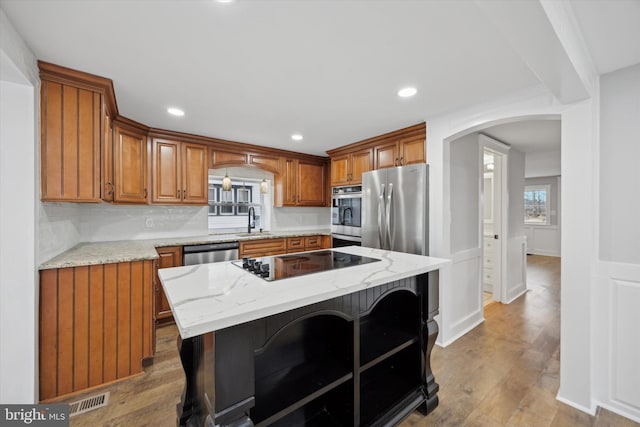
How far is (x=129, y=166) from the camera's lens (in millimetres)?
2914

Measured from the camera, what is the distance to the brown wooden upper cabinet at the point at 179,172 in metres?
3.18

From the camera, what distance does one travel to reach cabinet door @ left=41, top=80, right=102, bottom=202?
181 cm

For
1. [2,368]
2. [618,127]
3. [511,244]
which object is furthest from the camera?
[511,244]

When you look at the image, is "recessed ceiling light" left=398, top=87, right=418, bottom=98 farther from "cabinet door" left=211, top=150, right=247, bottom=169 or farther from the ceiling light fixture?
"cabinet door" left=211, top=150, right=247, bottom=169

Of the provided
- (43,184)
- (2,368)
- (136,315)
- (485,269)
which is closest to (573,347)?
(485,269)

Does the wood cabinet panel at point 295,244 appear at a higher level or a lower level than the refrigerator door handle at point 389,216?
lower

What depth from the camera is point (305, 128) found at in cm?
313

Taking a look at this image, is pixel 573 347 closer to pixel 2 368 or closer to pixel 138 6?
pixel 138 6

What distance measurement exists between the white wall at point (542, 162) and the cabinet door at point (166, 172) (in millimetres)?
5581

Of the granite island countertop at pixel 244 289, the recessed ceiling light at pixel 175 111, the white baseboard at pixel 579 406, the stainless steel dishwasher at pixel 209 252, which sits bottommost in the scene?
the white baseboard at pixel 579 406

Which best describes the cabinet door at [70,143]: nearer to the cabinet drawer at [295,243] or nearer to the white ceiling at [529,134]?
the cabinet drawer at [295,243]

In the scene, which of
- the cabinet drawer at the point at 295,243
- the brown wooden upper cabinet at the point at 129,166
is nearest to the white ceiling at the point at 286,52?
the brown wooden upper cabinet at the point at 129,166

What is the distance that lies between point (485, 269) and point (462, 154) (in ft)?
7.53

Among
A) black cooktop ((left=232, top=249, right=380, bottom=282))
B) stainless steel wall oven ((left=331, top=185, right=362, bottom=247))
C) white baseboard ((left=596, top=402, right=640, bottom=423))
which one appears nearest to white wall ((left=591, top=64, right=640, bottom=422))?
white baseboard ((left=596, top=402, right=640, bottom=423))
